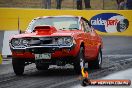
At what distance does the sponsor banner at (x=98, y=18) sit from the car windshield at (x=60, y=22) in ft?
45.1

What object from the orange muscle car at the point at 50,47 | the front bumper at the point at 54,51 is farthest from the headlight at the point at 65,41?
the front bumper at the point at 54,51

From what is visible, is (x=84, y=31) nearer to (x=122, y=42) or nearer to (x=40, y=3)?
(x=122, y=42)

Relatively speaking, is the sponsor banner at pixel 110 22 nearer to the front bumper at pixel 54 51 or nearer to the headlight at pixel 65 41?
→ the headlight at pixel 65 41

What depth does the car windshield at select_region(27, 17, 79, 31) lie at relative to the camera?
1418 centimetres

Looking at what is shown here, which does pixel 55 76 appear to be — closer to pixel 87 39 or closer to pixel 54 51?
pixel 54 51

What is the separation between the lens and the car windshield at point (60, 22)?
558 inches

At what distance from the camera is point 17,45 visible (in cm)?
1329

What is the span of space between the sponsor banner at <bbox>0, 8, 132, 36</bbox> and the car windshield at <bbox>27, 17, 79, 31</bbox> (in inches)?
541

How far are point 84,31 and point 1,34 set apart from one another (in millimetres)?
14478

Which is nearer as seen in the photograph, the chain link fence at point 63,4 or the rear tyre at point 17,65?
the rear tyre at point 17,65

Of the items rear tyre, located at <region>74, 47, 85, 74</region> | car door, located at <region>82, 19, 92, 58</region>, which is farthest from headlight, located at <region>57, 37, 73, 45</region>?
car door, located at <region>82, 19, 92, 58</region>

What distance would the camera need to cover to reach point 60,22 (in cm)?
1434

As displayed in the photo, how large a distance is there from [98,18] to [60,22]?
575 inches

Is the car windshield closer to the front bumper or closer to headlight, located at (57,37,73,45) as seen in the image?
headlight, located at (57,37,73,45)
